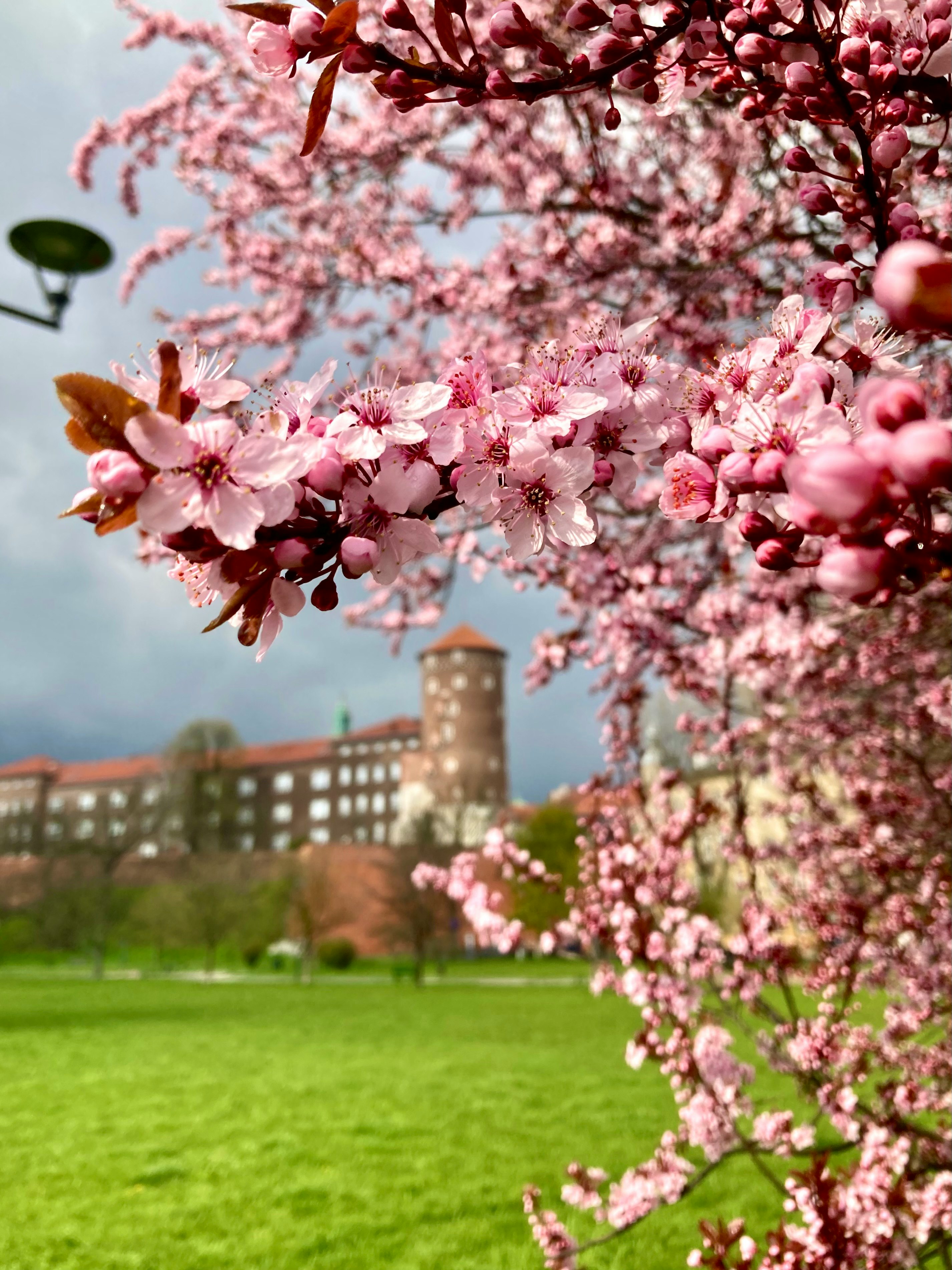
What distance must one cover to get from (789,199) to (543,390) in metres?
3.85

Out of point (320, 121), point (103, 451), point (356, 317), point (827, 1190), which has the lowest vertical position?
point (827, 1190)

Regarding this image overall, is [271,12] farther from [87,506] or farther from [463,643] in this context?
[463,643]

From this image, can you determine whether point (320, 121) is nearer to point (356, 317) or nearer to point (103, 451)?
point (103, 451)

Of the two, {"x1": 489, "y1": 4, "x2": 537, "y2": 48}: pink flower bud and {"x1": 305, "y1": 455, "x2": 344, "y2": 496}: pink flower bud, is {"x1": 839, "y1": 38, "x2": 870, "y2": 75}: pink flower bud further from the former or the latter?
→ {"x1": 305, "y1": 455, "x2": 344, "y2": 496}: pink flower bud

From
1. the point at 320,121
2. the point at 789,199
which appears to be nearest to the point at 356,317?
the point at 789,199

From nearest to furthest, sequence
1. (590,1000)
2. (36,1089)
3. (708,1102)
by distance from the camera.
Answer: (708,1102) → (36,1089) → (590,1000)

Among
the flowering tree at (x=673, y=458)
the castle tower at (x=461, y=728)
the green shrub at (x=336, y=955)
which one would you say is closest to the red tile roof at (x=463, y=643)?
the castle tower at (x=461, y=728)

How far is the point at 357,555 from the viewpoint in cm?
110

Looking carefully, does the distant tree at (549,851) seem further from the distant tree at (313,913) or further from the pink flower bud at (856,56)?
the pink flower bud at (856,56)

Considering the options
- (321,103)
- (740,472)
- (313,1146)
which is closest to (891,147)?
(740,472)

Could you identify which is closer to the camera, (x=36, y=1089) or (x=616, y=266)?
(x=616, y=266)

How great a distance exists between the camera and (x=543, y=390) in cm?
120

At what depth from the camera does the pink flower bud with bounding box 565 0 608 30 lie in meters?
1.32

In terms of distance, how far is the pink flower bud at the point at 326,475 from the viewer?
1063mm
